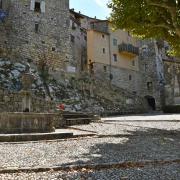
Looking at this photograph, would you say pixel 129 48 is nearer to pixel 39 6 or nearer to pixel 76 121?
pixel 39 6

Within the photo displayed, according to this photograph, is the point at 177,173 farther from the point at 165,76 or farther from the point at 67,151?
the point at 165,76

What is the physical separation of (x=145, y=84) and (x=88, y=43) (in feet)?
41.8

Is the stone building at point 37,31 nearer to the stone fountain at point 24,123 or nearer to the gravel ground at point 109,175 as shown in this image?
the stone fountain at point 24,123

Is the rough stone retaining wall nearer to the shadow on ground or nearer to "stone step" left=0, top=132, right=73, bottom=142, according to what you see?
"stone step" left=0, top=132, right=73, bottom=142

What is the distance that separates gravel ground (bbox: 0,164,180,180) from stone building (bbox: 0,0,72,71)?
3064cm

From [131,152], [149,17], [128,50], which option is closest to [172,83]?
[128,50]

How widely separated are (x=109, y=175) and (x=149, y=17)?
12.1 meters

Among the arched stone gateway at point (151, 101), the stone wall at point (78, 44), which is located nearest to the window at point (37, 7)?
the stone wall at point (78, 44)

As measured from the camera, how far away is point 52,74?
3688cm

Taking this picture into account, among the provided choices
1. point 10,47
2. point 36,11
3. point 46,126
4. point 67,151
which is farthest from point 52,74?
point 67,151

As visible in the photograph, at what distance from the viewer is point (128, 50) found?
167 feet

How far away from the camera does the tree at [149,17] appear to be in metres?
15.0

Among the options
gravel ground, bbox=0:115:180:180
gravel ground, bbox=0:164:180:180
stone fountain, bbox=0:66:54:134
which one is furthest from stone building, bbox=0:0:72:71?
gravel ground, bbox=0:164:180:180

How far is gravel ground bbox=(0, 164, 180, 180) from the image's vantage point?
18.5ft
